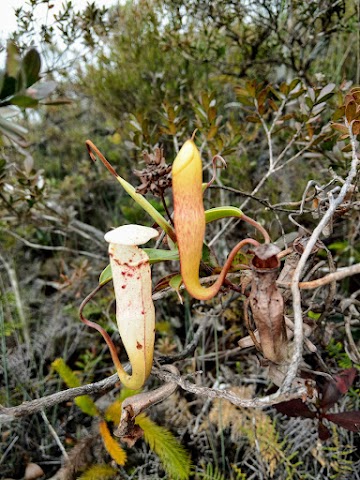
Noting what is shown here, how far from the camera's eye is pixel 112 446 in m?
1.10

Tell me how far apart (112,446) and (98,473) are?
0.26 feet

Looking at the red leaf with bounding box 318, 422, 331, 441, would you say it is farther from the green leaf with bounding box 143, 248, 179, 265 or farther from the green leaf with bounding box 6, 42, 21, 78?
the green leaf with bounding box 6, 42, 21, 78

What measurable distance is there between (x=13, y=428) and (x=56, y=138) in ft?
7.57

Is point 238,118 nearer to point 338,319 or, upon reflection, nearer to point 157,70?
point 157,70

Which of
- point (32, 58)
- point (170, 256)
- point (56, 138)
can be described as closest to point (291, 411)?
point (170, 256)

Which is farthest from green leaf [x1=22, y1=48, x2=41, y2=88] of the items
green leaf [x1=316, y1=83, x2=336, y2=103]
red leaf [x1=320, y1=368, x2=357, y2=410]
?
red leaf [x1=320, y1=368, x2=357, y2=410]

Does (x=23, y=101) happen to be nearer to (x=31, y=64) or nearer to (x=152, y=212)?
(x=31, y=64)

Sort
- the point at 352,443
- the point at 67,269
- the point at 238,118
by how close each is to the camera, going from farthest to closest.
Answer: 1. the point at 238,118
2. the point at 67,269
3. the point at 352,443

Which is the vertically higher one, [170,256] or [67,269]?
[170,256]

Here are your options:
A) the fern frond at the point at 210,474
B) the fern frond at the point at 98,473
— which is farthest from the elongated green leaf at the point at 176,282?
the fern frond at the point at 98,473

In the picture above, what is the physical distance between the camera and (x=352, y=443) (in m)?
1.08

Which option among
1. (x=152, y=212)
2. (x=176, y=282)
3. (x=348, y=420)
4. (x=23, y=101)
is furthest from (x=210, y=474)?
(x=23, y=101)

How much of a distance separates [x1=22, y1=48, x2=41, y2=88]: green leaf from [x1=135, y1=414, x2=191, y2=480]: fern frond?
2.92 feet

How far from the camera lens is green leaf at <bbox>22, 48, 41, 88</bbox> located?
0.44m
